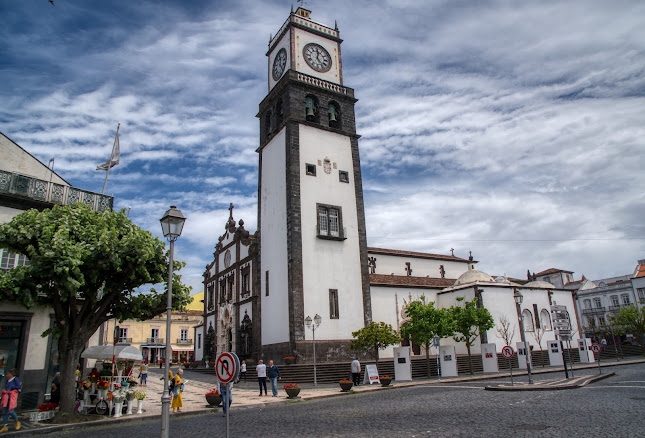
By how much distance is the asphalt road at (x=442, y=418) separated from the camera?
10.3 m

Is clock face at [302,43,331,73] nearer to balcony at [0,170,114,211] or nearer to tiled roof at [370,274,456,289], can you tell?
tiled roof at [370,274,456,289]

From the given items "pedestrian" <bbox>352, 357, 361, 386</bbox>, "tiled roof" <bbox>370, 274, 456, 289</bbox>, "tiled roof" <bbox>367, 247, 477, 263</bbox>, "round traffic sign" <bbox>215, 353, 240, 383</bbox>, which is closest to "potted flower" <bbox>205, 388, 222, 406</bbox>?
"pedestrian" <bbox>352, 357, 361, 386</bbox>

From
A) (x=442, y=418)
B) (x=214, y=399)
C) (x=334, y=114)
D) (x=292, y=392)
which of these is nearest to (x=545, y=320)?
(x=334, y=114)

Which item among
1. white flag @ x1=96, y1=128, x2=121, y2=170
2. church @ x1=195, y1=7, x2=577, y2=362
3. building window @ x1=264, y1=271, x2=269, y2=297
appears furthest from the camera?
building window @ x1=264, y1=271, x2=269, y2=297

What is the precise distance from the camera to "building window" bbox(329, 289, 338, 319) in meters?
32.0

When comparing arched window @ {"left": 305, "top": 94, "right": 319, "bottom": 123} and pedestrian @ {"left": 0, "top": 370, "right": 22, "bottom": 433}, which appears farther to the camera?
arched window @ {"left": 305, "top": 94, "right": 319, "bottom": 123}

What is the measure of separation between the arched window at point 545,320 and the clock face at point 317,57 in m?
28.4

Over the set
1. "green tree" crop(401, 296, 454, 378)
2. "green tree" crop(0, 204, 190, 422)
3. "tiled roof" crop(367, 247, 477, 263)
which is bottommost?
"green tree" crop(401, 296, 454, 378)

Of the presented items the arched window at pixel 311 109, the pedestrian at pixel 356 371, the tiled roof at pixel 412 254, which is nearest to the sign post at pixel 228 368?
the pedestrian at pixel 356 371

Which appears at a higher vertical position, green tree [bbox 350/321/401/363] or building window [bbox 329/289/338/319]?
building window [bbox 329/289/338/319]

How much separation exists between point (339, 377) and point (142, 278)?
16.2 meters

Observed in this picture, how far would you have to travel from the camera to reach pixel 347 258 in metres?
33.9

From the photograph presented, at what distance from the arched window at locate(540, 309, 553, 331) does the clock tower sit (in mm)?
17614

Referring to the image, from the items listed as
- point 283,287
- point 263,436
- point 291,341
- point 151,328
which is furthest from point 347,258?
point 151,328
